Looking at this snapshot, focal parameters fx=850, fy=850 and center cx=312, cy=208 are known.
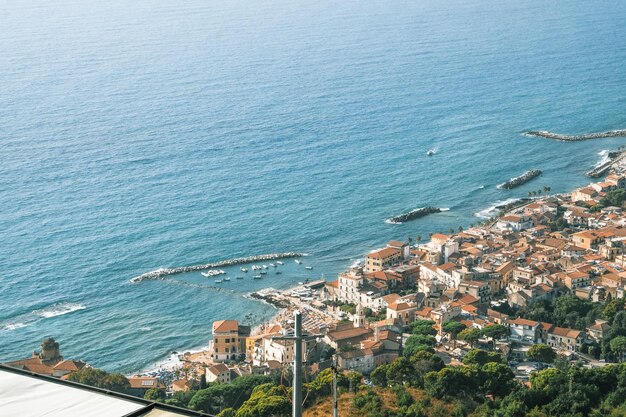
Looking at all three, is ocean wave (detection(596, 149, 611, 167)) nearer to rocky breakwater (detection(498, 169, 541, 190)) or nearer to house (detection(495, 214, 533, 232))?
rocky breakwater (detection(498, 169, 541, 190))

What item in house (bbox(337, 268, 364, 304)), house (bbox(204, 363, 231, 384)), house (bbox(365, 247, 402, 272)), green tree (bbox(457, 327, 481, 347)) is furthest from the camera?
house (bbox(365, 247, 402, 272))

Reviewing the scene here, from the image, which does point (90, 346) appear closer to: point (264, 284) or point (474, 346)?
point (264, 284)

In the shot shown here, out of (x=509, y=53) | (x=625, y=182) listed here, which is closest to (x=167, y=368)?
(x=625, y=182)

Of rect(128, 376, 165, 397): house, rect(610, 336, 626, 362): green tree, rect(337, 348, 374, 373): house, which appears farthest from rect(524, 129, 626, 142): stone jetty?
rect(128, 376, 165, 397): house

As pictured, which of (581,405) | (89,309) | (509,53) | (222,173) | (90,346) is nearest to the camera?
(581,405)

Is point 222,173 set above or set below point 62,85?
below

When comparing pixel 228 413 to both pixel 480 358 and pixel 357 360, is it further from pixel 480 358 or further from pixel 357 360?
pixel 480 358

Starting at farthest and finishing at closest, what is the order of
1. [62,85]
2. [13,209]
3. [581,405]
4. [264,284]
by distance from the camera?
[62,85]
[13,209]
[264,284]
[581,405]
